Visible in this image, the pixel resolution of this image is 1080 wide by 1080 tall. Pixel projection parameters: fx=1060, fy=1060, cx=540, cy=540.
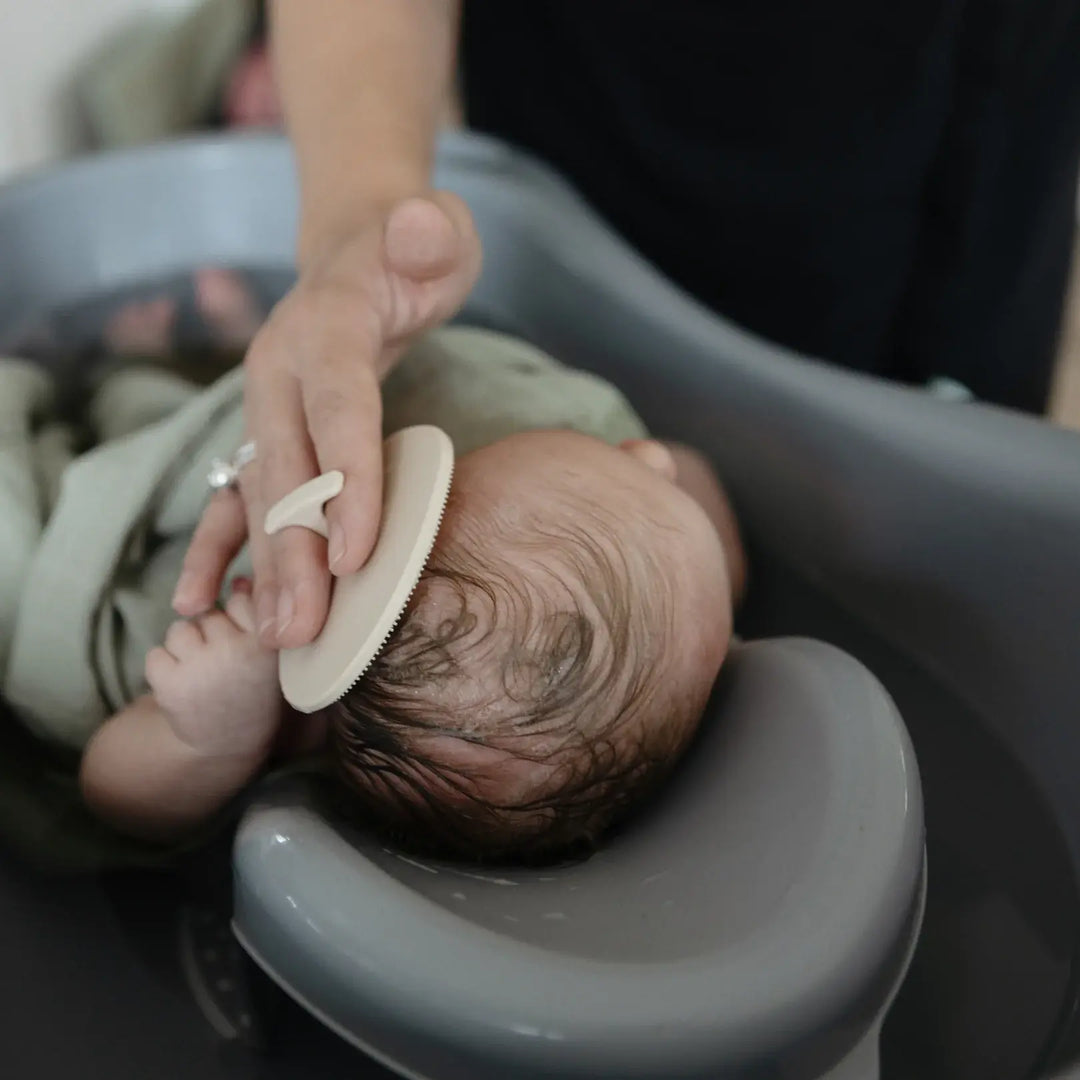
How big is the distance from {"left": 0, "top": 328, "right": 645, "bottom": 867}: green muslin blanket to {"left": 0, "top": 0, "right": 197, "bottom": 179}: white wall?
592 millimetres

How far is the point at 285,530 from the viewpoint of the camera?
46 cm

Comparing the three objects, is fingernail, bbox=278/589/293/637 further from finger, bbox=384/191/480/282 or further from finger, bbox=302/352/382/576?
finger, bbox=384/191/480/282

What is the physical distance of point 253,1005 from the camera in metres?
0.55

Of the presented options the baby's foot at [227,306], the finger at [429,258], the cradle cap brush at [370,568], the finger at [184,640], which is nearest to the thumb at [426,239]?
the finger at [429,258]

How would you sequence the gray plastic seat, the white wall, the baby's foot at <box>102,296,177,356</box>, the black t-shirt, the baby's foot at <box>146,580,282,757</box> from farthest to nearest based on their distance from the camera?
1. the white wall
2. the baby's foot at <box>102,296,177,356</box>
3. the black t-shirt
4. the baby's foot at <box>146,580,282,757</box>
5. the gray plastic seat

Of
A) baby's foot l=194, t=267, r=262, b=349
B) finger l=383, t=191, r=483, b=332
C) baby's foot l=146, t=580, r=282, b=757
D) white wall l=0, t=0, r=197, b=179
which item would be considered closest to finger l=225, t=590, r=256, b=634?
baby's foot l=146, t=580, r=282, b=757

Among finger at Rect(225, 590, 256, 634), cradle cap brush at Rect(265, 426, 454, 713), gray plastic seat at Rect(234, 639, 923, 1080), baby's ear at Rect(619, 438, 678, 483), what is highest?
cradle cap brush at Rect(265, 426, 454, 713)

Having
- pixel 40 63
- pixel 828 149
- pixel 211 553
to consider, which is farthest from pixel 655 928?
pixel 40 63

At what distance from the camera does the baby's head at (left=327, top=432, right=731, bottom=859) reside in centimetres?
44

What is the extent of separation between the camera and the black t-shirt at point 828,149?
2.32ft

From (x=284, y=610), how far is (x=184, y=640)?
0.08 metres

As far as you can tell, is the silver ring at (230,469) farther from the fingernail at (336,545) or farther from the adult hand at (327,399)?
the fingernail at (336,545)

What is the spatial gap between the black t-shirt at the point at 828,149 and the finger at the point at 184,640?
0.52m

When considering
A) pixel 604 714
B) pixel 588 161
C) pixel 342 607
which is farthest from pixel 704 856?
pixel 588 161
